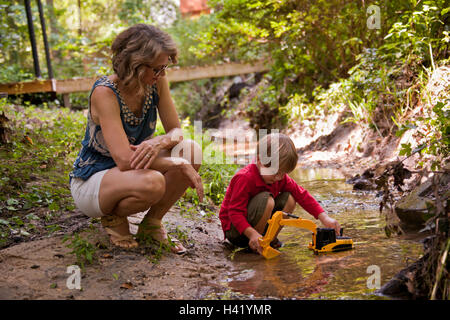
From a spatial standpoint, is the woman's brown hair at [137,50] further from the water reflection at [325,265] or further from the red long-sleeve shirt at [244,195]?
the water reflection at [325,265]

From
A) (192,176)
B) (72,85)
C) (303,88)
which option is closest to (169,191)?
(192,176)

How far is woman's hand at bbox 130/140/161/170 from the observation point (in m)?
2.48

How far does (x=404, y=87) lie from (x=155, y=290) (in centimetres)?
455

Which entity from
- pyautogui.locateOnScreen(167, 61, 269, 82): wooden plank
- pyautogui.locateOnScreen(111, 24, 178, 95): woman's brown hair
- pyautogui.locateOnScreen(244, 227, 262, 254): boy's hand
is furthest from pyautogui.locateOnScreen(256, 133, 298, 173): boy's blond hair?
pyautogui.locateOnScreen(167, 61, 269, 82): wooden plank

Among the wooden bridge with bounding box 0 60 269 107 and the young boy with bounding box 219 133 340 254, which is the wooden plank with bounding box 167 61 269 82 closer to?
the wooden bridge with bounding box 0 60 269 107

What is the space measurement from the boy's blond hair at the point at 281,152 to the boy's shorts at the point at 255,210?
0.23 m

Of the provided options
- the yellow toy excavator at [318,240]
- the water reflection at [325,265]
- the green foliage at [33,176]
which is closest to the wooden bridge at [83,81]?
the green foliage at [33,176]

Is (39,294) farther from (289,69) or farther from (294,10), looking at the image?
(289,69)

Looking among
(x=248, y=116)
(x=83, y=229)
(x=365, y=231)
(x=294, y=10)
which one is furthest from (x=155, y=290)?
(x=248, y=116)

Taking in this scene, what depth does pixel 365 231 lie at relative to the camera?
3111 millimetres

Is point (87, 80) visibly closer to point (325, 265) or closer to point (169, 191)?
point (169, 191)

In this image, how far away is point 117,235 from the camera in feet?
8.68

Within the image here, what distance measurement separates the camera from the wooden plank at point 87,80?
29.2ft

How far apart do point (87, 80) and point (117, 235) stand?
324 inches
